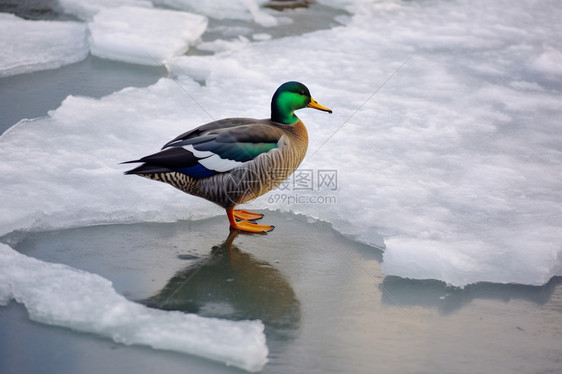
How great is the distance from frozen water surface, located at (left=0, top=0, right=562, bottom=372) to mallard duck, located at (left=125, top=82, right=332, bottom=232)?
0.96 ft

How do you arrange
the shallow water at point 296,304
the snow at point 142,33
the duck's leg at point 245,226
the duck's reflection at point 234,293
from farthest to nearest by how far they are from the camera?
the snow at point 142,33 < the duck's leg at point 245,226 < the duck's reflection at point 234,293 < the shallow water at point 296,304

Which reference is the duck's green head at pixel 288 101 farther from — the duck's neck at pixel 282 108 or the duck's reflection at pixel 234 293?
the duck's reflection at pixel 234 293

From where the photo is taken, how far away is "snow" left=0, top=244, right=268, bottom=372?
286cm

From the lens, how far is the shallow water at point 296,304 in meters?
2.85

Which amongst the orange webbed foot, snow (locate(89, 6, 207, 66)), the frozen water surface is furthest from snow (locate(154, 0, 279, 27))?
the orange webbed foot

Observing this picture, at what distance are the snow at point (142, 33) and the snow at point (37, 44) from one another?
23 cm

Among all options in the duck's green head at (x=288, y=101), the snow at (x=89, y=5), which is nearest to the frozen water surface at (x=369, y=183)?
the snow at (x=89, y=5)

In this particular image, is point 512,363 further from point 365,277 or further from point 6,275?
point 6,275

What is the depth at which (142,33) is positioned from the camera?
661 centimetres

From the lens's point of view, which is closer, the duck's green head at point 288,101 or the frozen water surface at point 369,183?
the frozen water surface at point 369,183

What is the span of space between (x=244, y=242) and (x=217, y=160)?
526mm

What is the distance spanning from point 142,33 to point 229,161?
3.26 meters

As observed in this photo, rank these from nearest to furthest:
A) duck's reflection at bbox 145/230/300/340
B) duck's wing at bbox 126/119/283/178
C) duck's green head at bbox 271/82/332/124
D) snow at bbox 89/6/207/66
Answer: duck's reflection at bbox 145/230/300/340, duck's wing at bbox 126/119/283/178, duck's green head at bbox 271/82/332/124, snow at bbox 89/6/207/66

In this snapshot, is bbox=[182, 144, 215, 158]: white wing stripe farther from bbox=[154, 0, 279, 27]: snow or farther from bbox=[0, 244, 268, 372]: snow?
bbox=[154, 0, 279, 27]: snow
